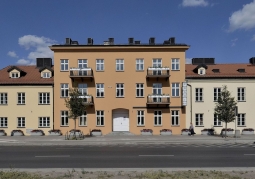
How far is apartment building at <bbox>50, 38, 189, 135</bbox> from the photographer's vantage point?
32156 millimetres

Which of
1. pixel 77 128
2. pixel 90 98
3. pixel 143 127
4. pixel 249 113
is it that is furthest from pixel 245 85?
pixel 77 128

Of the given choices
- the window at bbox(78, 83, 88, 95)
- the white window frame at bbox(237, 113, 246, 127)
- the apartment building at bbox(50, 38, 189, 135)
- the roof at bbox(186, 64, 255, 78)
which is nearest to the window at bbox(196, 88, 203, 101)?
the roof at bbox(186, 64, 255, 78)

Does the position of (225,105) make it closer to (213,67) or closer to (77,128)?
(213,67)

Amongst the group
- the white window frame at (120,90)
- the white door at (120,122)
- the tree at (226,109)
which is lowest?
the white door at (120,122)

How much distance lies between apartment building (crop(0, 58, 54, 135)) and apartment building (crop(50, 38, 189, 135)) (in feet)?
3.80

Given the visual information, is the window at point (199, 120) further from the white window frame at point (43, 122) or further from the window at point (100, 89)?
the white window frame at point (43, 122)

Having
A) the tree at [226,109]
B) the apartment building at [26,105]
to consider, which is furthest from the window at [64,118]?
the tree at [226,109]

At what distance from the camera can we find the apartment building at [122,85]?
1266 inches

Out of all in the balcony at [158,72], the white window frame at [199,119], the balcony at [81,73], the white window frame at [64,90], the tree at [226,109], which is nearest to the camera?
the tree at [226,109]

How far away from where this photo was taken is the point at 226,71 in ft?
113

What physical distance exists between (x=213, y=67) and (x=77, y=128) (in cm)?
2030

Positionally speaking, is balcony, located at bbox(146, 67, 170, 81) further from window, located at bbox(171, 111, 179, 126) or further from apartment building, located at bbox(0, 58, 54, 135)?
apartment building, located at bbox(0, 58, 54, 135)

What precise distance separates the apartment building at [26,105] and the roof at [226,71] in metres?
18.3

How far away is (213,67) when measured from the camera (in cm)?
3591
